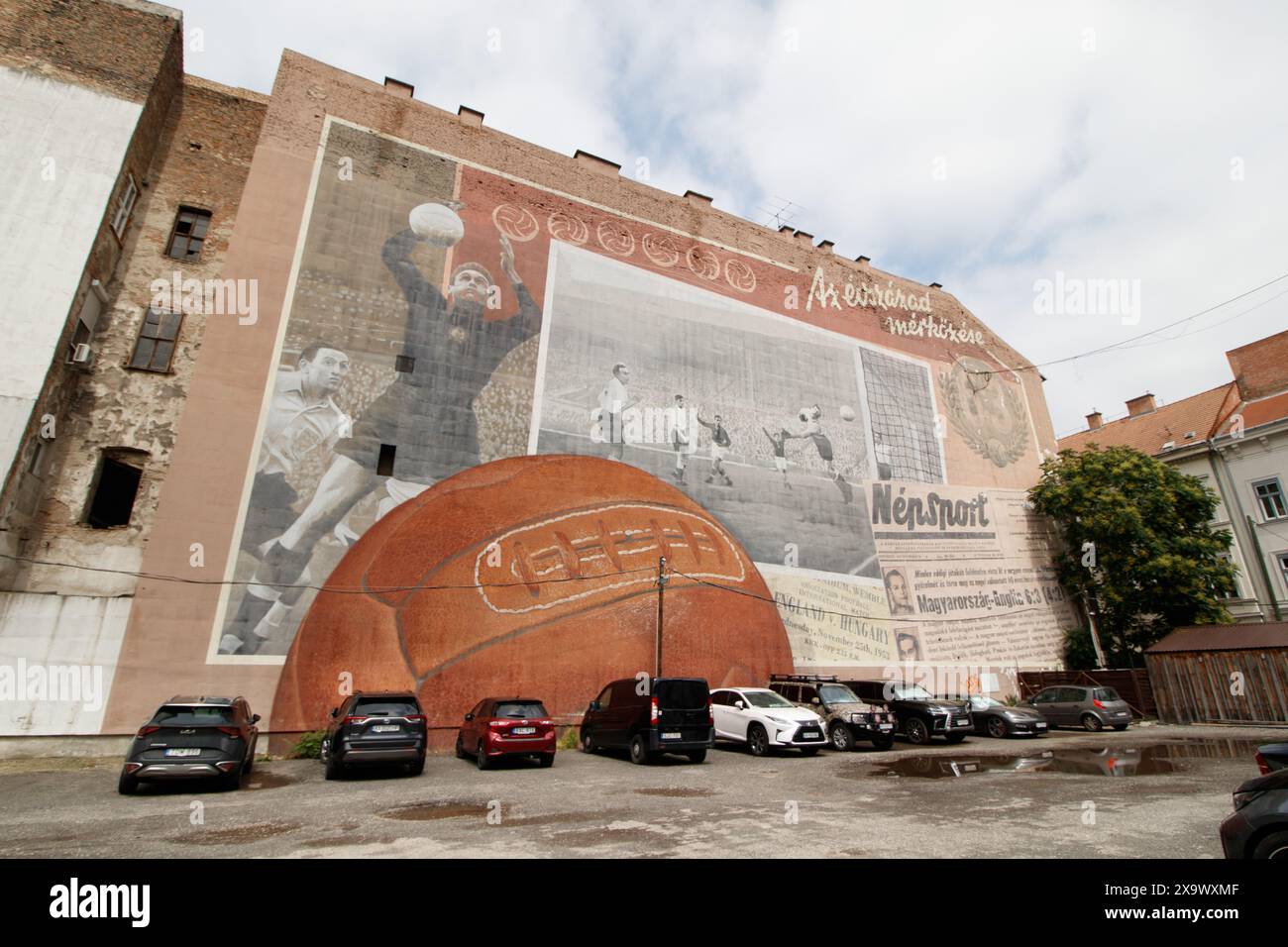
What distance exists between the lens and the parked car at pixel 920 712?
17.6m

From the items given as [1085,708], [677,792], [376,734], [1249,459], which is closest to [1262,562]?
[1249,459]

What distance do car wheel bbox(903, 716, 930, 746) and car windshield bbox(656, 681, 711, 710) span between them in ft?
24.7

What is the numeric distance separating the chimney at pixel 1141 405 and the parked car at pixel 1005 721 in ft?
104

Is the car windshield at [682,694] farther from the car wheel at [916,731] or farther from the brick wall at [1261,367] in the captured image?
the brick wall at [1261,367]

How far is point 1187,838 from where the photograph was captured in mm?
6727

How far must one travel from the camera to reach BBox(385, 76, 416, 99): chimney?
23344 mm

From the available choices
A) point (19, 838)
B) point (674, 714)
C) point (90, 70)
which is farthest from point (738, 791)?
point (90, 70)

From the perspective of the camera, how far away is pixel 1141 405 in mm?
42500

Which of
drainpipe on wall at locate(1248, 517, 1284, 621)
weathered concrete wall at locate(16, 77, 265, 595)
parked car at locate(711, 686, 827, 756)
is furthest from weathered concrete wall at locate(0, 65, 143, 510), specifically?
drainpipe on wall at locate(1248, 517, 1284, 621)

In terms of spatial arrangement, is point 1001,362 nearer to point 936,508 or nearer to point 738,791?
point 936,508

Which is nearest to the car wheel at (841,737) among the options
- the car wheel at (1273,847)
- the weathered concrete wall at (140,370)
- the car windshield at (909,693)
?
the car windshield at (909,693)

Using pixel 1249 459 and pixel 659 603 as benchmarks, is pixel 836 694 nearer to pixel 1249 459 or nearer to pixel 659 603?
pixel 659 603

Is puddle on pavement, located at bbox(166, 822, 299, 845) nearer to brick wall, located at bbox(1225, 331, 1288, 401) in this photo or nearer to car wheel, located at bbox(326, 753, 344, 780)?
car wheel, located at bbox(326, 753, 344, 780)
